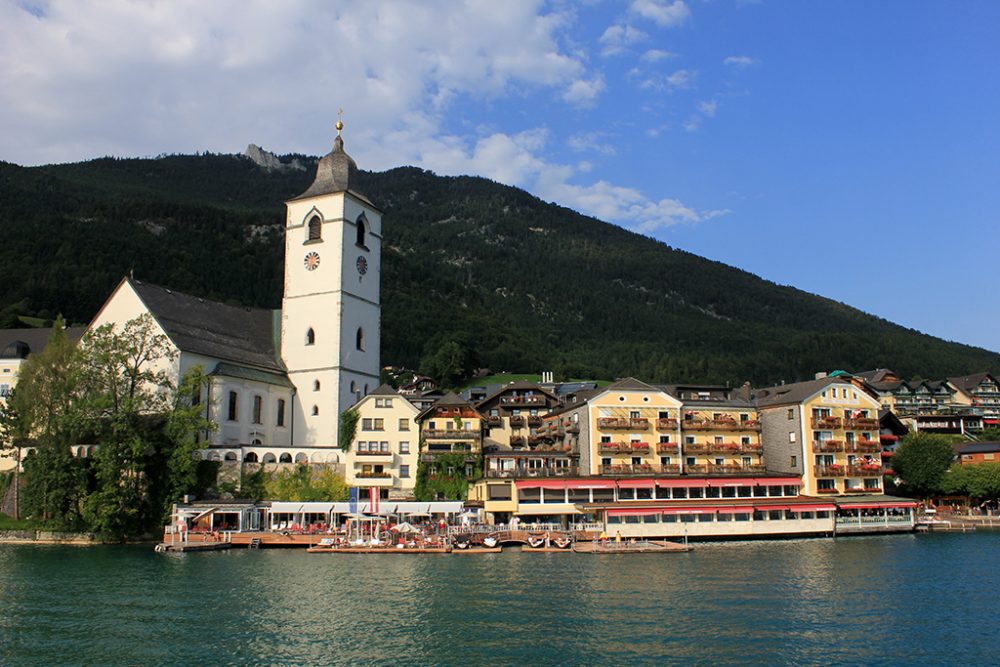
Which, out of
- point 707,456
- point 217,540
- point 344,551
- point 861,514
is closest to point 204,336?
point 217,540

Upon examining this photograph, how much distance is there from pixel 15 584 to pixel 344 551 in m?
20.1

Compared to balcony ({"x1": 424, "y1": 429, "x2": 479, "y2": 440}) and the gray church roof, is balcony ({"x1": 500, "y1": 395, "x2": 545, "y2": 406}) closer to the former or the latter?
balcony ({"x1": 424, "y1": 429, "x2": 479, "y2": 440})

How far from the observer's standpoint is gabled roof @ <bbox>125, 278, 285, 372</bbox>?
230 ft

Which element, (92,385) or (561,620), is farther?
(92,385)

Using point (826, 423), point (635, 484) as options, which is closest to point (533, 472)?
point (635, 484)

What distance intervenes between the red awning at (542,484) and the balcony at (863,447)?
25.0 meters

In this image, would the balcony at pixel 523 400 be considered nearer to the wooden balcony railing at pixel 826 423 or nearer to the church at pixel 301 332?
the church at pixel 301 332

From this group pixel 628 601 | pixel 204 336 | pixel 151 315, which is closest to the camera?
pixel 628 601

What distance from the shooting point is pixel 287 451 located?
226ft

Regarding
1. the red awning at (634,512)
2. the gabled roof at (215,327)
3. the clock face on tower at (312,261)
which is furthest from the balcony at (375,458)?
the clock face on tower at (312,261)

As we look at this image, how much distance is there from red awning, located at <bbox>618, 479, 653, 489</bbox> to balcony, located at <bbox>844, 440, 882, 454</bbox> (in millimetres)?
18117

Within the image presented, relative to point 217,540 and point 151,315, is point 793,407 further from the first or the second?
point 151,315

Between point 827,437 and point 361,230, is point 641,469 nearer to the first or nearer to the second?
point 827,437

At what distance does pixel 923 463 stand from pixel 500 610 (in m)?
58.9
